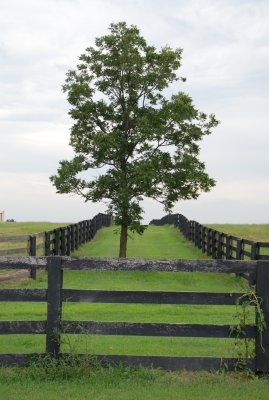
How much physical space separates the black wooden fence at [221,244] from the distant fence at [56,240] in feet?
21.9

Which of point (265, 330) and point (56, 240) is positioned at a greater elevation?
point (56, 240)

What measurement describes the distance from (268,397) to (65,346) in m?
3.64

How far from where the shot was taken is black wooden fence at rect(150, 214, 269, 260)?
63.0 ft

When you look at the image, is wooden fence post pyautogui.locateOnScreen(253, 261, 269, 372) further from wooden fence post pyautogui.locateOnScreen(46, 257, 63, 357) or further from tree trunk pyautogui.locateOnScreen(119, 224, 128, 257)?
tree trunk pyautogui.locateOnScreen(119, 224, 128, 257)

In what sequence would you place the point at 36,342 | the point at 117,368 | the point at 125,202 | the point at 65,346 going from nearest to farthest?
the point at 117,368, the point at 65,346, the point at 36,342, the point at 125,202

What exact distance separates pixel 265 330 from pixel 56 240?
1632cm

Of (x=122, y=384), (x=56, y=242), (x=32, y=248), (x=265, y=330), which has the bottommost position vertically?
(x=122, y=384)

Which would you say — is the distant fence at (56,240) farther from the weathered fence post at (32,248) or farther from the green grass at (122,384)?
the green grass at (122,384)

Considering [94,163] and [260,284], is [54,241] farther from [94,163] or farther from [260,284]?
[260,284]

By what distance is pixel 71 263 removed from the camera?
7824mm

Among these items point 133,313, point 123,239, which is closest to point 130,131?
point 123,239

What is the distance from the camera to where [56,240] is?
2344cm

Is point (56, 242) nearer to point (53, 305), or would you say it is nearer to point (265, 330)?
point (53, 305)

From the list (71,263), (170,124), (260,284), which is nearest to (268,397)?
(260,284)
